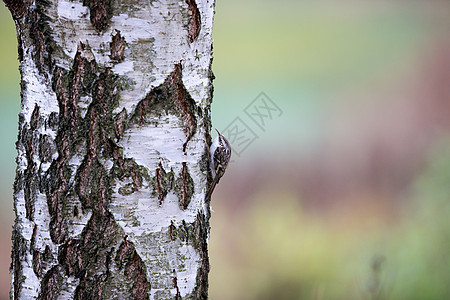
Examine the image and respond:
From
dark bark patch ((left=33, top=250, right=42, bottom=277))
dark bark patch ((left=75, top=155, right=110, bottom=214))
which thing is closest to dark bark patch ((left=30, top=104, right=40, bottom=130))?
dark bark patch ((left=75, top=155, right=110, bottom=214))

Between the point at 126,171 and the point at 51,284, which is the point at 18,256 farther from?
the point at 126,171

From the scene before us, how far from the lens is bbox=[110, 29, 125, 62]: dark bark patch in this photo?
2.79 ft

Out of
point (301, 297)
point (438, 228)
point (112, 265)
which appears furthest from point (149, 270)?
point (438, 228)

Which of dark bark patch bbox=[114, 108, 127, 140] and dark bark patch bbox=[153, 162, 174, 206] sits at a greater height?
dark bark patch bbox=[114, 108, 127, 140]

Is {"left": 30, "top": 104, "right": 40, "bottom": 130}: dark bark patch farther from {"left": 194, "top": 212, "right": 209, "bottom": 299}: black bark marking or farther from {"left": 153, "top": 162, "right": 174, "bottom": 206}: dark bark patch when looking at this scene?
{"left": 194, "top": 212, "right": 209, "bottom": 299}: black bark marking

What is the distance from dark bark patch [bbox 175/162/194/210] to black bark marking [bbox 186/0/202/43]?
0.23 meters

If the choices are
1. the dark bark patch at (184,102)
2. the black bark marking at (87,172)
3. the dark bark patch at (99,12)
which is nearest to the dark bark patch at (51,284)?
the black bark marking at (87,172)

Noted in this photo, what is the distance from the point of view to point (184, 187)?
0.94m

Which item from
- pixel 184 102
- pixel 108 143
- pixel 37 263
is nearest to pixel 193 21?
pixel 184 102

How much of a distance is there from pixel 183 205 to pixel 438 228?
1891 millimetres

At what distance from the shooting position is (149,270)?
931mm

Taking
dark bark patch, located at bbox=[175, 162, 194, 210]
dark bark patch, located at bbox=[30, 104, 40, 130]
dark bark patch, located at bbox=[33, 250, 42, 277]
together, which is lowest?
dark bark patch, located at bbox=[33, 250, 42, 277]

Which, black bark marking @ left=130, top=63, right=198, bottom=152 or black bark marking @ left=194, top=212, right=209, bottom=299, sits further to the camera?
black bark marking @ left=194, top=212, right=209, bottom=299

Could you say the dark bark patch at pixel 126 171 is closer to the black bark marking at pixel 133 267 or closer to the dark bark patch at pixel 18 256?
the black bark marking at pixel 133 267
